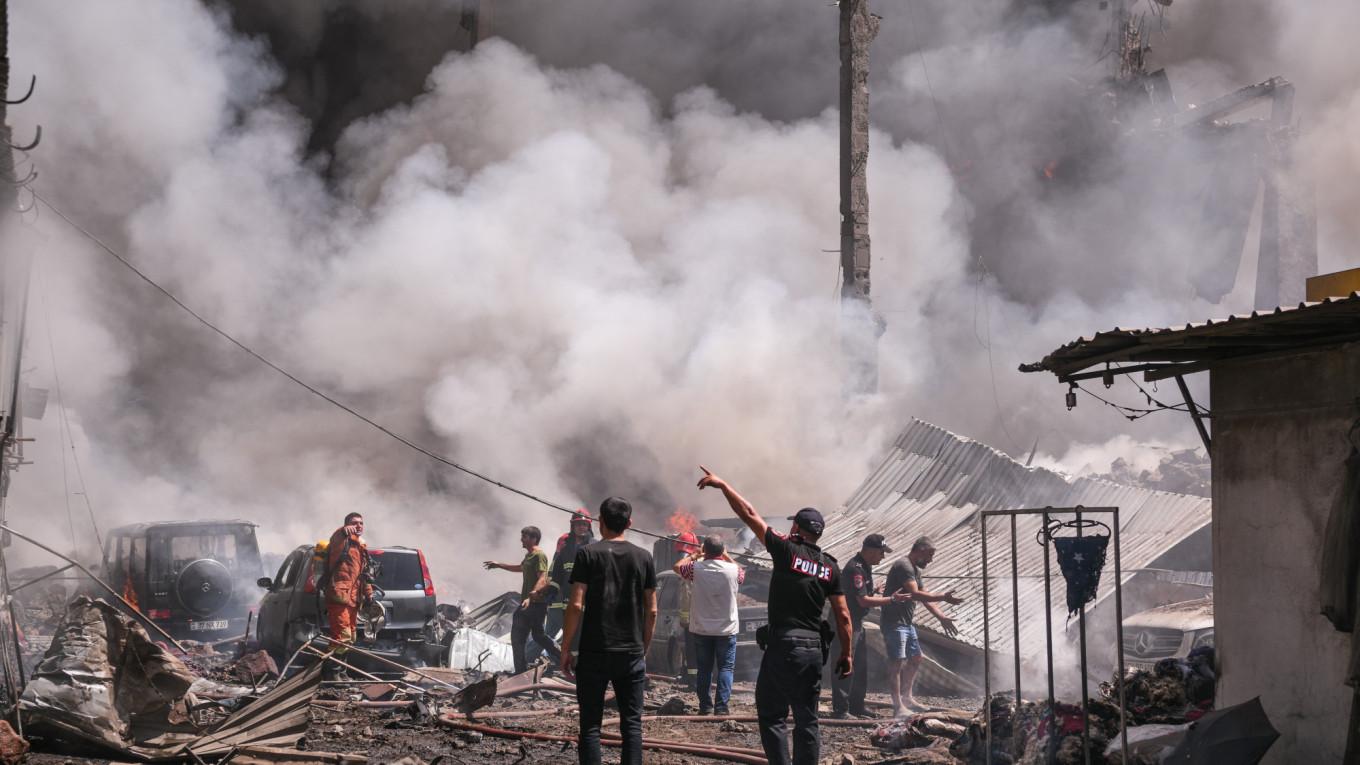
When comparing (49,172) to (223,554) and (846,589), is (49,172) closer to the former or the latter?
(223,554)

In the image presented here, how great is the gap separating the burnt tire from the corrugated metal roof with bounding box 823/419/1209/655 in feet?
22.0

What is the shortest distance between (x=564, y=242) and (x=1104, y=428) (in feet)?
41.3

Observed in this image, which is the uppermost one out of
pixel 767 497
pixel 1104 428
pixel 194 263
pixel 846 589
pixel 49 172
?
pixel 49 172

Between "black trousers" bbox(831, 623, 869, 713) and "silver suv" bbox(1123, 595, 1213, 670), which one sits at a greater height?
"silver suv" bbox(1123, 595, 1213, 670)

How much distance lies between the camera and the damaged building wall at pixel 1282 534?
549 cm

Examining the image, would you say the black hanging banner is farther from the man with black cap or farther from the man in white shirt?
the man in white shirt

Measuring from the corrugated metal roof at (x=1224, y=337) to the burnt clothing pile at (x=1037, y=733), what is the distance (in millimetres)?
1807

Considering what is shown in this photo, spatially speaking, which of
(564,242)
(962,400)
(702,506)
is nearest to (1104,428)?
(962,400)

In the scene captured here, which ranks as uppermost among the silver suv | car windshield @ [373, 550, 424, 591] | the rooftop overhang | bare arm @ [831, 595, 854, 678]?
the rooftop overhang

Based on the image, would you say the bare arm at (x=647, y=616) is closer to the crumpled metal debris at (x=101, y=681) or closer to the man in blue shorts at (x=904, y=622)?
the crumpled metal debris at (x=101, y=681)

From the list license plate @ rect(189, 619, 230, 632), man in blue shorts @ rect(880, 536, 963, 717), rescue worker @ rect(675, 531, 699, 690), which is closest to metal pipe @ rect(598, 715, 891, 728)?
man in blue shorts @ rect(880, 536, 963, 717)

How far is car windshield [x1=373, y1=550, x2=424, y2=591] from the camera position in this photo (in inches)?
430

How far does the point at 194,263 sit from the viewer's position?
1911 centimetres

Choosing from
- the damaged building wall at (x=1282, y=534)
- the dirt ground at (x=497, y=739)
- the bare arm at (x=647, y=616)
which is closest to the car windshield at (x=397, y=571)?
the dirt ground at (x=497, y=739)
